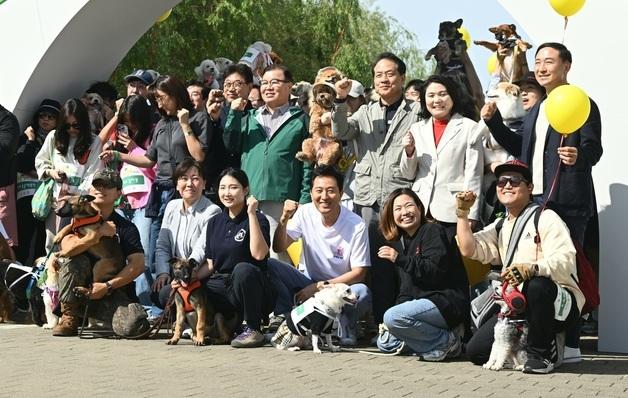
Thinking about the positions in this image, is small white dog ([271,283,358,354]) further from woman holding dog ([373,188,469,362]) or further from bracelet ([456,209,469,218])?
bracelet ([456,209,469,218])

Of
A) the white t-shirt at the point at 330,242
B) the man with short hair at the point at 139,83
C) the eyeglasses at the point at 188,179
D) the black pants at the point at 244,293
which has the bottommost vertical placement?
the black pants at the point at 244,293

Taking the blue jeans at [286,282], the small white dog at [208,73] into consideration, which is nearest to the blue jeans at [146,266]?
the blue jeans at [286,282]

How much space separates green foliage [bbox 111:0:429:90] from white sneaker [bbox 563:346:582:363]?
16453mm

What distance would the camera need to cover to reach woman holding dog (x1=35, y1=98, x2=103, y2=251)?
424 inches

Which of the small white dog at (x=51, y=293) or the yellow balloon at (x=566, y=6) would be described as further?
the small white dog at (x=51, y=293)

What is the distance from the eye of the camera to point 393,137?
31.8ft

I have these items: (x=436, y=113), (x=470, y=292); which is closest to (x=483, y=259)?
(x=470, y=292)

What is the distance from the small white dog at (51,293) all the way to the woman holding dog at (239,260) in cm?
125

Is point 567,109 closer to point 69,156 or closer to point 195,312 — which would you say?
point 195,312

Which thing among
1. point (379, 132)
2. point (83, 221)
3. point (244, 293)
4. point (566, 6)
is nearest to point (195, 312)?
point (244, 293)

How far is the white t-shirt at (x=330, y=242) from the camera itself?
932cm

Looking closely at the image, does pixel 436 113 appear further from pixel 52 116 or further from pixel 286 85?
pixel 52 116

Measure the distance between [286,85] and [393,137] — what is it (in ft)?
3.68

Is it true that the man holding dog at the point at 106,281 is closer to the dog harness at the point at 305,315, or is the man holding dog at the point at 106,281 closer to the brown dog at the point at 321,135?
the dog harness at the point at 305,315
